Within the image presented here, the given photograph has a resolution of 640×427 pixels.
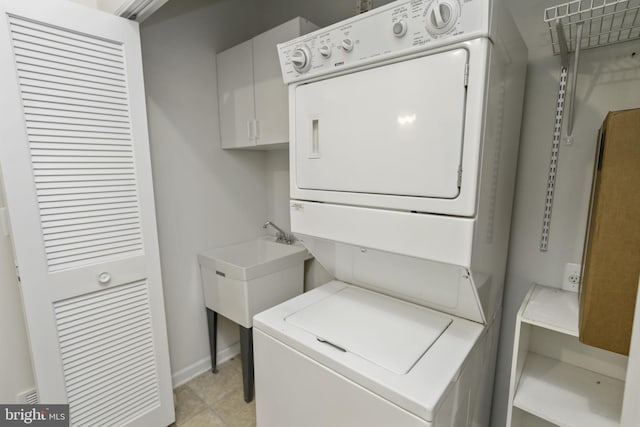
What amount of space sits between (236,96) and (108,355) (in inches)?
71.4

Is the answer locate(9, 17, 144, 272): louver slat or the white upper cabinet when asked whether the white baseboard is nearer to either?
locate(9, 17, 144, 272): louver slat

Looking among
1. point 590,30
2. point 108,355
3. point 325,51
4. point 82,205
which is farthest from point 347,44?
point 108,355

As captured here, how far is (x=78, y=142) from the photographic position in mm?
1495

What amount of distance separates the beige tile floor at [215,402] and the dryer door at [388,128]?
67.5 inches

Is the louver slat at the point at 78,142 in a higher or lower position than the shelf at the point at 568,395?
higher

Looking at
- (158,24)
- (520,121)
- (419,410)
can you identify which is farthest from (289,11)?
(419,410)

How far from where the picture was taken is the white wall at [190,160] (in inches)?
83.7

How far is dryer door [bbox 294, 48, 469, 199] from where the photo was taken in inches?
40.1

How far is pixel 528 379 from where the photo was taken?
4.49 feet

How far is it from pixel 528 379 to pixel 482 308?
410 mm

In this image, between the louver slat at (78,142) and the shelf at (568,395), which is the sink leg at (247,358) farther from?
the shelf at (568,395)

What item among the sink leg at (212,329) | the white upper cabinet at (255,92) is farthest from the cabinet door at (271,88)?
the sink leg at (212,329)

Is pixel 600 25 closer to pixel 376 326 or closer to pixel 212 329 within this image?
pixel 376 326

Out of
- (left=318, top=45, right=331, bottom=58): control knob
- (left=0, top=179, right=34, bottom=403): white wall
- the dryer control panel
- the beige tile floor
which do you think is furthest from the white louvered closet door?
(left=318, top=45, right=331, bottom=58): control knob
